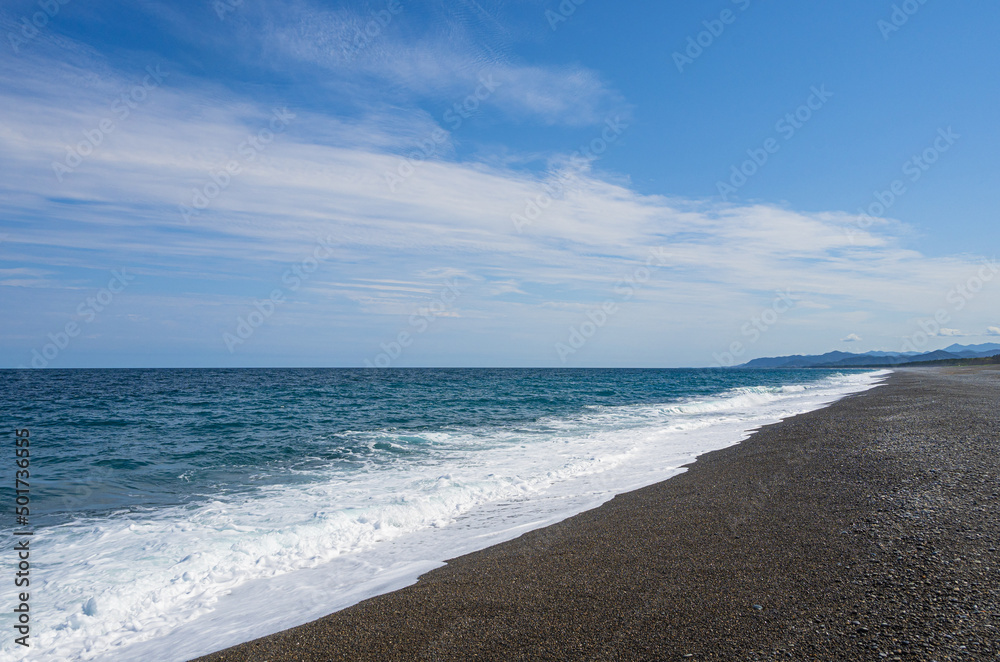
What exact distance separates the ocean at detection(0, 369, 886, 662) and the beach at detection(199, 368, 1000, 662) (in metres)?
0.83

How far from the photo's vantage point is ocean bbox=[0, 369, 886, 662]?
525cm

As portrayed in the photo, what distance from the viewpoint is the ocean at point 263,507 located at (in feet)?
17.2

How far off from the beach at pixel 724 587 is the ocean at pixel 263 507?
0.83 meters

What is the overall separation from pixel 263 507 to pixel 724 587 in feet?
24.9

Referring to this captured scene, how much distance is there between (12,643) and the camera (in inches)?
188

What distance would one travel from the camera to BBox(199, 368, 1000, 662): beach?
3594 millimetres

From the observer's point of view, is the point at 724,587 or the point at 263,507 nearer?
the point at 724,587

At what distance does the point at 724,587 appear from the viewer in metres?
4.44

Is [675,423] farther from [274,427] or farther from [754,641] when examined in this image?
[754,641]

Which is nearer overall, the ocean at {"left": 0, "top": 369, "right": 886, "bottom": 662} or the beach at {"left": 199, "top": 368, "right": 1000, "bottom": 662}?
the beach at {"left": 199, "top": 368, "right": 1000, "bottom": 662}

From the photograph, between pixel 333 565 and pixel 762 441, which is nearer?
pixel 333 565

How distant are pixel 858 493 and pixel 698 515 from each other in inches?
92.1

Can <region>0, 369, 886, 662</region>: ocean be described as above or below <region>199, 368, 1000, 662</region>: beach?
below

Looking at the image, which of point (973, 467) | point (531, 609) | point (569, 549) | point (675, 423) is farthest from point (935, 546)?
point (675, 423)
